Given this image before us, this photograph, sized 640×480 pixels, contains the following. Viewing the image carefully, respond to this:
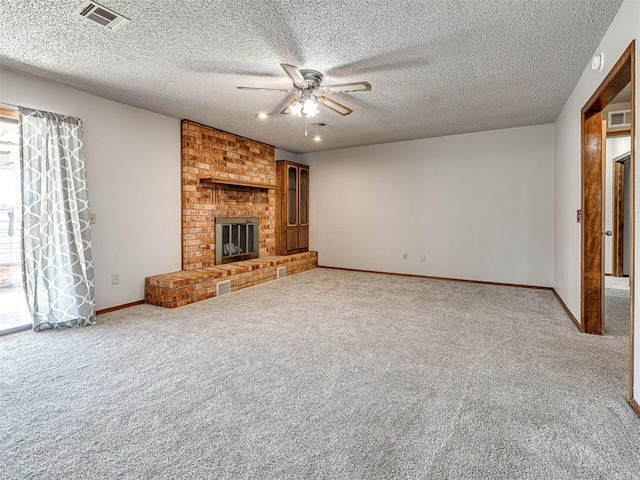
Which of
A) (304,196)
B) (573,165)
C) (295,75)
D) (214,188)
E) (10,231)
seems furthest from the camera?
(304,196)

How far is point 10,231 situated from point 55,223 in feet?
1.49

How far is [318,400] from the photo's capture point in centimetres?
207

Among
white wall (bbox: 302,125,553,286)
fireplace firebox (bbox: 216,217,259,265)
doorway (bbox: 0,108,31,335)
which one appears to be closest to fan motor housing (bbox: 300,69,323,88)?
doorway (bbox: 0,108,31,335)

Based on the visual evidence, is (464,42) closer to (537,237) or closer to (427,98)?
(427,98)

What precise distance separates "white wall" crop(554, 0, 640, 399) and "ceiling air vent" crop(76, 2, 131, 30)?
3230 mm

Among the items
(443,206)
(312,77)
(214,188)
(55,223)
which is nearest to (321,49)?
(312,77)

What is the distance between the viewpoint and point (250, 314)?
390 cm

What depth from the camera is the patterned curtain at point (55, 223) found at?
3318 mm

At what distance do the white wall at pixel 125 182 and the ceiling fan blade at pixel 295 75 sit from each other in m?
2.41

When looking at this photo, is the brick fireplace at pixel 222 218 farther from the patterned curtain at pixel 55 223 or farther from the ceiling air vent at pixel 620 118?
the ceiling air vent at pixel 620 118

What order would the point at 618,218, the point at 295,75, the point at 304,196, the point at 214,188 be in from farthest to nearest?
the point at 304,196
the point at 618,218
the point at 214,188
the point at 295,75

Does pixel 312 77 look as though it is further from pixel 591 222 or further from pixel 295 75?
pixel 591 222

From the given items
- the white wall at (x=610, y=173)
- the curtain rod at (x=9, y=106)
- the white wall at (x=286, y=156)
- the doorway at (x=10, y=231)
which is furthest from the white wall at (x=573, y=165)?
the doorway at (x=10, y=231)

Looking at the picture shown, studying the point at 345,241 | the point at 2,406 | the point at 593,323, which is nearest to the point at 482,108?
the point at 593,323
